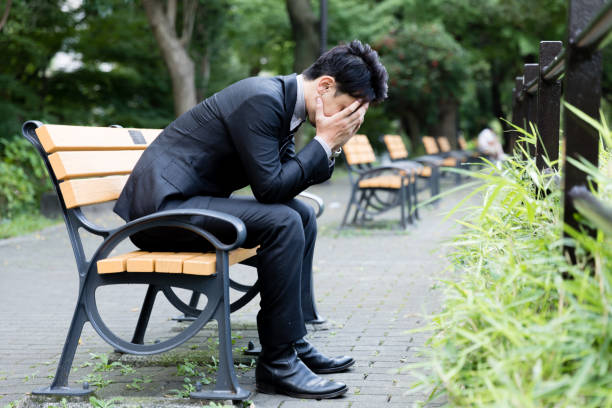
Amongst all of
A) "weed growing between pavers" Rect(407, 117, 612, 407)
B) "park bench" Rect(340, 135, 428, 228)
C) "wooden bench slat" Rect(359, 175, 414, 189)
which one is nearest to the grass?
"park bench" Rect(340, 135, 428, 228)

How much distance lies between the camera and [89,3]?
1299 cm

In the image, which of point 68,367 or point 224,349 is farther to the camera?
point 68,367

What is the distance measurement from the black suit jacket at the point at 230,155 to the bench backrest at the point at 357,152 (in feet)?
19.0

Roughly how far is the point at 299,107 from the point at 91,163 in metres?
1.01

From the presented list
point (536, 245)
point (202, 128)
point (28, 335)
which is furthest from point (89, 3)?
point (536, 245)

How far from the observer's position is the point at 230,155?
3367 millimetres

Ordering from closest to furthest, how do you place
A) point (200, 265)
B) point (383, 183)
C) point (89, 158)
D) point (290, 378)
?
point (200, 265), point (290, 378), point (89, 158), point (383, 183)

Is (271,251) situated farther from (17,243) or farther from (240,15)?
(240,15)

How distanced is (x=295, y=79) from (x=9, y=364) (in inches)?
84.3

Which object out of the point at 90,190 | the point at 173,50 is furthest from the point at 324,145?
the point at 173,50

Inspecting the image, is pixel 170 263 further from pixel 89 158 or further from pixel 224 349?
→ pixel 89 158

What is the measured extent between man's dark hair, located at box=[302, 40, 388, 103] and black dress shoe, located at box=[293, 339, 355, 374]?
1191 millimetres

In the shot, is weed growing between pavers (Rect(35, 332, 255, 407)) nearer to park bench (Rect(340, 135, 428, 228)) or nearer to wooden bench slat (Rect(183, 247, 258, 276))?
wooden bench slat (Rect(183, 247, 258, 276))

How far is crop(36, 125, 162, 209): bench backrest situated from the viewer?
3.21 m
